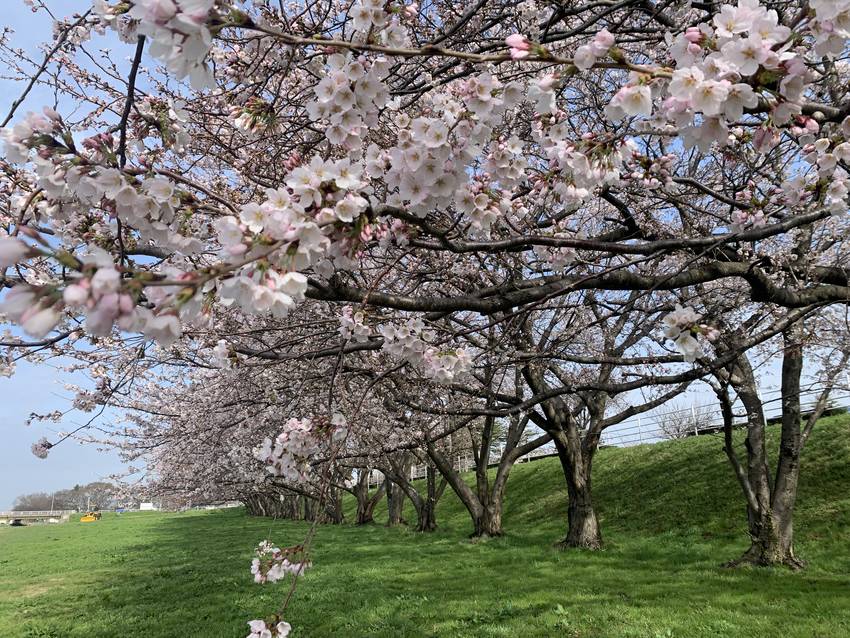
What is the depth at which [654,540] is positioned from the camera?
10.7 meters

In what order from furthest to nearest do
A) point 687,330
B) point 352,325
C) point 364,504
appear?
point 364,504 → point 352,325 → point 687,330

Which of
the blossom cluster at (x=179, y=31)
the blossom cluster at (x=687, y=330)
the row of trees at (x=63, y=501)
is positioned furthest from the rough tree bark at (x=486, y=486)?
the row of trees at (x=63, y=501)

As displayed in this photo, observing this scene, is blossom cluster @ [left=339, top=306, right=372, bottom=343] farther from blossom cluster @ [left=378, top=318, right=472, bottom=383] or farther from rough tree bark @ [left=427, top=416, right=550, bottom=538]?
rough tree bark @ [left=427, top=416, right=550, bottom=538]

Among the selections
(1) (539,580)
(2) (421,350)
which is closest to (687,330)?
(2) (421,350)

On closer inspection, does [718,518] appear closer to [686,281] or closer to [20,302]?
[686,281]

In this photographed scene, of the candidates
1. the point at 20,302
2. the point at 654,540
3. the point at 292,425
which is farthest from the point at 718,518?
the point at 20,302

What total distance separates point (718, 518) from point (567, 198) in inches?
435

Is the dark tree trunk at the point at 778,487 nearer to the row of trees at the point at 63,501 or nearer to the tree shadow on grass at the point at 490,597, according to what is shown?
the tree shadow on grass at the point at 490,597

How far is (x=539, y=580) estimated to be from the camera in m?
7.88

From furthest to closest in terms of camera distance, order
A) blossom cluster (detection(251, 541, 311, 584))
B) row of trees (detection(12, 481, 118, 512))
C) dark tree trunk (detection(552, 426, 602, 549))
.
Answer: row of trees (detection(12, 481, 118, 512))
dark tree trunk (detection(552, 426, 602, 549))
blossom cluster (detection(251, 541, 311, 584))

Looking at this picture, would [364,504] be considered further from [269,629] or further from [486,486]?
[269,629]

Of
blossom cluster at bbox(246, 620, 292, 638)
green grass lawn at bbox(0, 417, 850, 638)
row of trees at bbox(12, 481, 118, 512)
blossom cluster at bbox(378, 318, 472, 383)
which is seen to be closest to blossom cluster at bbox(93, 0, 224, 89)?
blossom cluster at bbox(246, 620, 292, 638)

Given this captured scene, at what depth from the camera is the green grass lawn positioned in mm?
5902

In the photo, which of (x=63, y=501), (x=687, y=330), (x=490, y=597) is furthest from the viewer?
(x=63, y=501)
